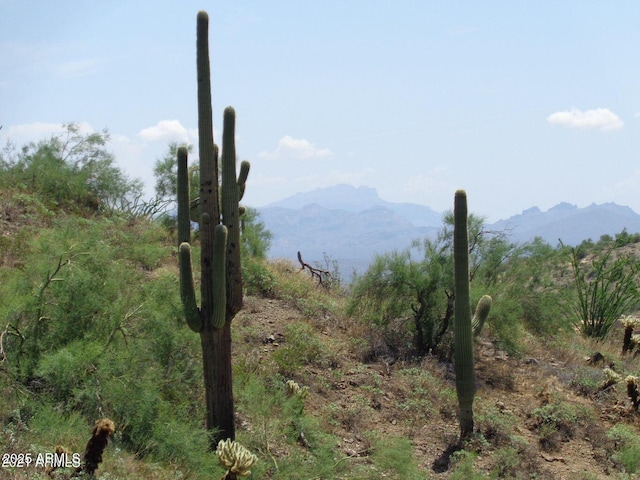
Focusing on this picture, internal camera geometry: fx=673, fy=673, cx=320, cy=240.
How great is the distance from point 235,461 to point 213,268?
2129mm

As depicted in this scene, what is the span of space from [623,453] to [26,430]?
792 centimetres

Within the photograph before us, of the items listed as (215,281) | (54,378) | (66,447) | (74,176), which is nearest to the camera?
(66,447)

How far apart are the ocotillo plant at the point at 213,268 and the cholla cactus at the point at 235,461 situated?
926 mm

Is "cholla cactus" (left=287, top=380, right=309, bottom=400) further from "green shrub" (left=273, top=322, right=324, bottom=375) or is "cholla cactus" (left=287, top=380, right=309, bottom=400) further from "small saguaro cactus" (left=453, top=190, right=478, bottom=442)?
"small saguaro cactus" (left=453, top=190, right=478, bottom=442)

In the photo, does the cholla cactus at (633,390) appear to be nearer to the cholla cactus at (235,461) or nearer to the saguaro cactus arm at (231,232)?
the saguaro cactus arm at (231,232)

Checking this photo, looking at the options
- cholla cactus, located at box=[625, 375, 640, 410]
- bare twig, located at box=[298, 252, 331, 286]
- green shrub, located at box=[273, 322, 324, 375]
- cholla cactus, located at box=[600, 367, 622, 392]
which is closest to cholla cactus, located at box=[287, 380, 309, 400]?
green shrub, located at box=[273, 322, 324, 375]

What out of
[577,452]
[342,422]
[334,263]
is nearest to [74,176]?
[334,263]

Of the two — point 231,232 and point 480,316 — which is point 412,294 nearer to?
point 480,316

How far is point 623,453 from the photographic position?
961 centimetres

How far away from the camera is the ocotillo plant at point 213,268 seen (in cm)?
770

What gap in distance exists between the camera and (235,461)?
6.73 m

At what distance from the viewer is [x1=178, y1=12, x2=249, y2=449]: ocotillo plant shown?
7695mm

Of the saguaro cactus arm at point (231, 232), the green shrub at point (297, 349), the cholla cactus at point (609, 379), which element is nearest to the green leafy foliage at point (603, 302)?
the cholla cactus at point (609, 379)

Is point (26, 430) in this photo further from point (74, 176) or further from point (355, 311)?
point (74, 176)
